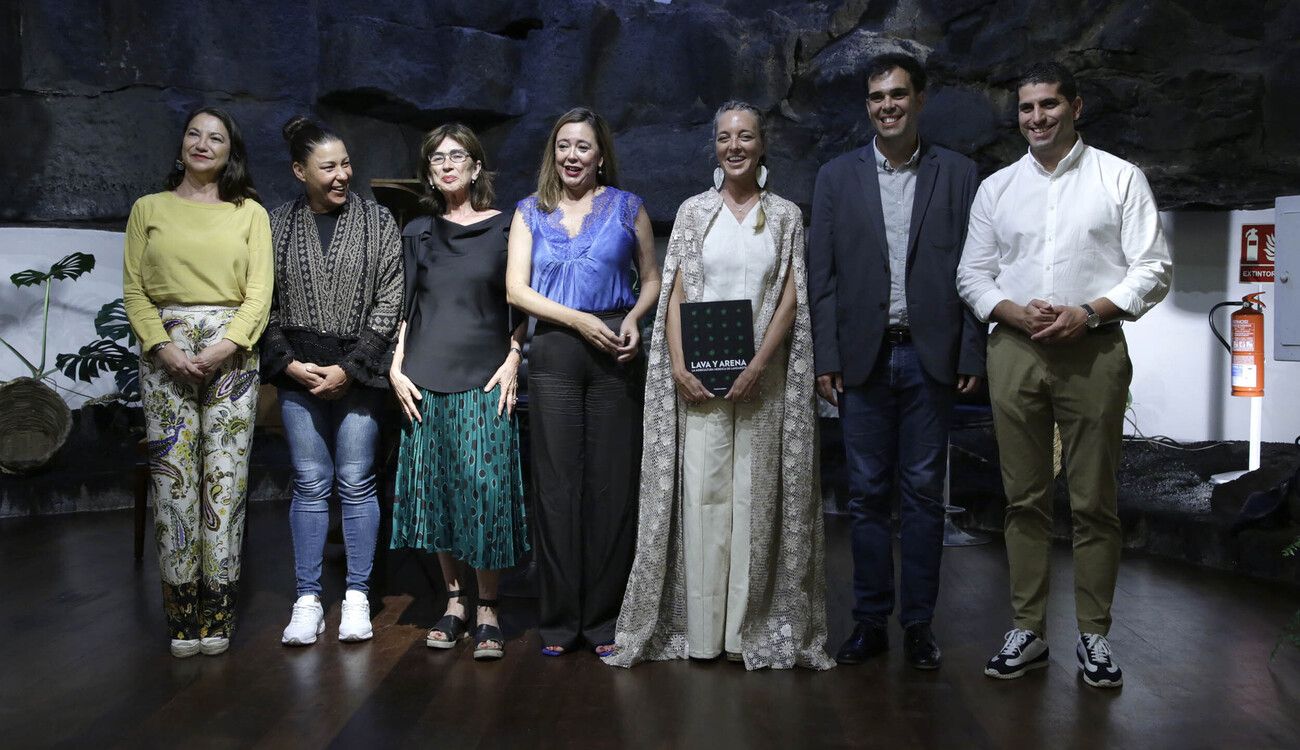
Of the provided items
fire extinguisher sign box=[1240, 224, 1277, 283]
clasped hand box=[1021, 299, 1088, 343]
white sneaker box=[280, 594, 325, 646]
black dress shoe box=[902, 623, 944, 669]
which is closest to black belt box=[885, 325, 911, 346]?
clasped hand box=[1021, 299, 1088, 343]

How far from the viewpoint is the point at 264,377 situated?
319 cm

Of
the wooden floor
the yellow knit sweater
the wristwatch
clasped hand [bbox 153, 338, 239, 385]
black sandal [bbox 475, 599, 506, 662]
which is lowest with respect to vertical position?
the wooden floor

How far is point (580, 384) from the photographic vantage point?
3061 mm

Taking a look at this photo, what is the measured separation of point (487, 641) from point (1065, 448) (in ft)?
5.39

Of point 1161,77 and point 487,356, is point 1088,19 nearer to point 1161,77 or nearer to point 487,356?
point 1161,77

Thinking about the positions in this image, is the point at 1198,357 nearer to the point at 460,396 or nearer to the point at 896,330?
the point at 896,330

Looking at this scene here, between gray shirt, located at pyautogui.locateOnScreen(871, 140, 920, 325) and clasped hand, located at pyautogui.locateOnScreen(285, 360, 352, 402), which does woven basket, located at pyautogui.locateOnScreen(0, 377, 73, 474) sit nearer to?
clasped hand, located at pyautogui.locateOnScreen(285, 360, 352, 402)

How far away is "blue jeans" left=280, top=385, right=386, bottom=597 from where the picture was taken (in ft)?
10.5

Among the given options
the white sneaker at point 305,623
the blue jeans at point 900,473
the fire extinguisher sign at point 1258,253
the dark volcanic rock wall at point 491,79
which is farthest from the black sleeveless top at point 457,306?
the fire extinguisher sign at point 1258,253

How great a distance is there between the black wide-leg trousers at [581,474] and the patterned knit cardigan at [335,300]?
18.8 inches

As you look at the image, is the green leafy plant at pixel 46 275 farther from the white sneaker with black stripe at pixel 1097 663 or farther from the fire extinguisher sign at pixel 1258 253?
the fire extinguisher sign at pixel 1258 253

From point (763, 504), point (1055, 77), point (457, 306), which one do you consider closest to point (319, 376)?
point (457, 306)

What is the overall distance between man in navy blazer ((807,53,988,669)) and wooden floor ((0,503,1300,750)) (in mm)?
307

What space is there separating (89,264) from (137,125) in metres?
1.11
